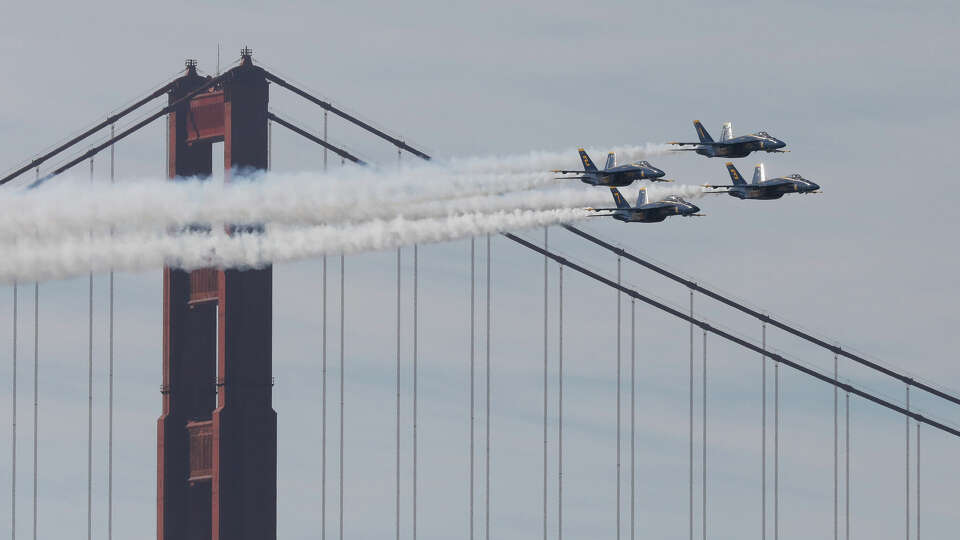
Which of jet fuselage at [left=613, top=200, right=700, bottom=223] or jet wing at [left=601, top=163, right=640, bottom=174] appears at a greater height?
jet wing at [left=601, top=163, right=640, bottom=174]

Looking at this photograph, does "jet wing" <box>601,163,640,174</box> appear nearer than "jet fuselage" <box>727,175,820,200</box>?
Yes

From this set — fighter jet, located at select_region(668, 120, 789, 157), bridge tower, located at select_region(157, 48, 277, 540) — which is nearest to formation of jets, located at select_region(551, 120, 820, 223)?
fighter jet, located at select_region(668, 120, 789, 157)

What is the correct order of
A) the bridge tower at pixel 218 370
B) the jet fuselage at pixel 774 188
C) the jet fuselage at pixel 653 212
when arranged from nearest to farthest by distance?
the bridge tower at pixel 218 370 → the jet fuselage at pixel 653 212 → the jet fuselage at pixel 774 188

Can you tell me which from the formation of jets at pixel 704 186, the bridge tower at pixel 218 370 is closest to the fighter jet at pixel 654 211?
the formation of jets at pixel 704 186

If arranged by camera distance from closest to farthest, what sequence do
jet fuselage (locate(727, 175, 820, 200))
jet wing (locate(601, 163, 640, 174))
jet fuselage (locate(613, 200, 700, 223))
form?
jet wing (locate(601, 163, 640, 174))
jet fuselage (locate(613, 200, 700, 223))
jet fuselage (locate(727, 175, 820, 200))

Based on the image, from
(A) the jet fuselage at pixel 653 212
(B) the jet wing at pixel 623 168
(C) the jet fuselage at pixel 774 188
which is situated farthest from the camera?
(C) the jet fuselage at pixel 774 188

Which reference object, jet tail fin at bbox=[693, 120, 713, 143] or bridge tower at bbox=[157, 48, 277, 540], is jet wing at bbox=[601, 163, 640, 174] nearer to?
jet tail fin at bbox=[693, 120, 713, 143]

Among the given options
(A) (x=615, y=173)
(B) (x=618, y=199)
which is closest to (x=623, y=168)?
(A) (x=615, y=173)

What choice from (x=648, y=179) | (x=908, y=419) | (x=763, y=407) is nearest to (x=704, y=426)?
(x=763, y=407)

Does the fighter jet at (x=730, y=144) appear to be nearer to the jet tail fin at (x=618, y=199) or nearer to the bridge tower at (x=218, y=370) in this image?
the jet tail fin at (x=618, y=199)
